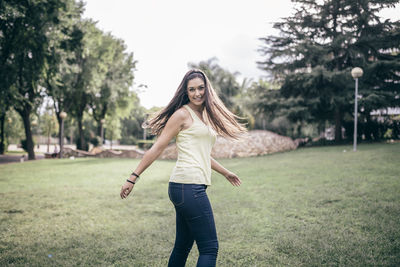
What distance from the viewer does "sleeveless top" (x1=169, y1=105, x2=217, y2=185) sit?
7.79ft

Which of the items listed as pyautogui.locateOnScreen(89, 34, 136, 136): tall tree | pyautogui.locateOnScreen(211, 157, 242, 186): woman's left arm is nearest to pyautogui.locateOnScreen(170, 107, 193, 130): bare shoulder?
pyautogui.locateOnScreen(211, 157, 242, 186): woman's left arm

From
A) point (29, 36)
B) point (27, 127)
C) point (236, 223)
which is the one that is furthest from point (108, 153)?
point (236, 223)

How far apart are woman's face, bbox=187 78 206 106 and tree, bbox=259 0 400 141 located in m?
18.2

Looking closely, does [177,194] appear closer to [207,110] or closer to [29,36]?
[207,110]

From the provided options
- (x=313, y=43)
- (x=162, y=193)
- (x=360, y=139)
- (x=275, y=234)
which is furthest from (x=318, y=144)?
(x=275, y=234)

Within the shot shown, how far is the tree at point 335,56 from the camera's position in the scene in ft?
63.1

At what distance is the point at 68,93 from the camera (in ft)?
85.9

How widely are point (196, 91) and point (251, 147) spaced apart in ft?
58.3

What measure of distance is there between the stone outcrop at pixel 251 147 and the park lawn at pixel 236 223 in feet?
34.6

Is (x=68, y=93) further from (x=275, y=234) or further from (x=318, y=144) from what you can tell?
(x=275, y=234)

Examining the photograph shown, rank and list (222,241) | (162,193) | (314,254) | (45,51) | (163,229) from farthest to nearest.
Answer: (45,51) → (162,193) → (163,229) → (222,241) → (314,254)

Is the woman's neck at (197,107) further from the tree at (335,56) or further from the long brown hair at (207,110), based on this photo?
the tree at (335,56)

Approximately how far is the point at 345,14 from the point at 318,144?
940 centimetres

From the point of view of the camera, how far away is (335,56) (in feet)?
70.0
